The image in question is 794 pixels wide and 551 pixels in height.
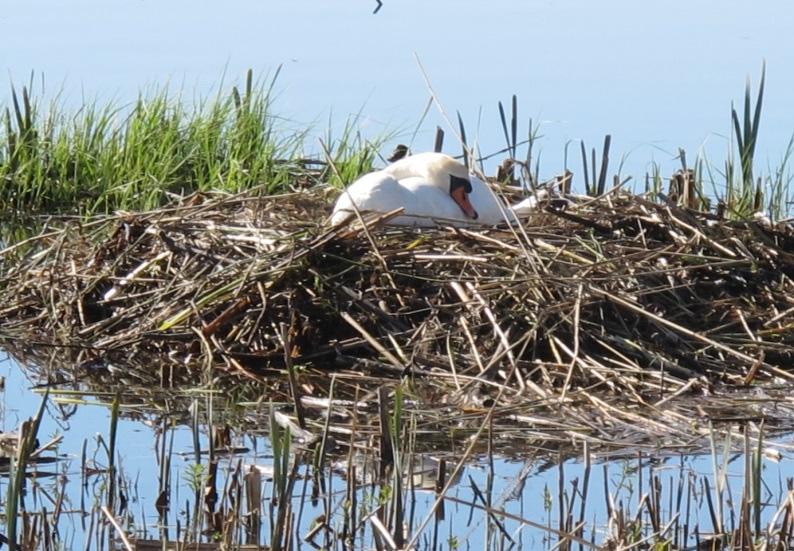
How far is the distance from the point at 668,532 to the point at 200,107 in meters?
6.64

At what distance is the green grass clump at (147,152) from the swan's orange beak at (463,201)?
1.63 m

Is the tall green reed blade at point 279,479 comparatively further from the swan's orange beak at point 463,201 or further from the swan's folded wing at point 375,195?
the swan's orange beak at point 463,201

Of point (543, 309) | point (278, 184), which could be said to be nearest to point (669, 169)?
point (278, 184)

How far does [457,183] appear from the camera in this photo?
816cm

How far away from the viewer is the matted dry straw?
19.9 feet

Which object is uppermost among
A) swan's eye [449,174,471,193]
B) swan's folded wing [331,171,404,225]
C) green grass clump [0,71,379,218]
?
green grass clump [0,71,379,218]

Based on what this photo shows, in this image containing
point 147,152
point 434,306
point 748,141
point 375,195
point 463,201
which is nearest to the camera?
point 434,306

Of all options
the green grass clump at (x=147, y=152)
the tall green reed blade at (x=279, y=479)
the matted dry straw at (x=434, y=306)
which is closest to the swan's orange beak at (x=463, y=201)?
the matted dry straw at (x=434, y=306)

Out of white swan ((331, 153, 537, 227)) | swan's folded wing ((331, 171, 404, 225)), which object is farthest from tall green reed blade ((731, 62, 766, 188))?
swan's folded wing ((331, 171, 404, 225))

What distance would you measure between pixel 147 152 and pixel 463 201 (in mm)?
2636

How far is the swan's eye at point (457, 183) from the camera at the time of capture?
8141 millimetres

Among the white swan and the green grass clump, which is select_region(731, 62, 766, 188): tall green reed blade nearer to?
the white swan

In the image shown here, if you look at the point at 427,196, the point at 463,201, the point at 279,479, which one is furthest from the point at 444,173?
the point at 279,479

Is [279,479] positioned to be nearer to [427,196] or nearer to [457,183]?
[427,196]
